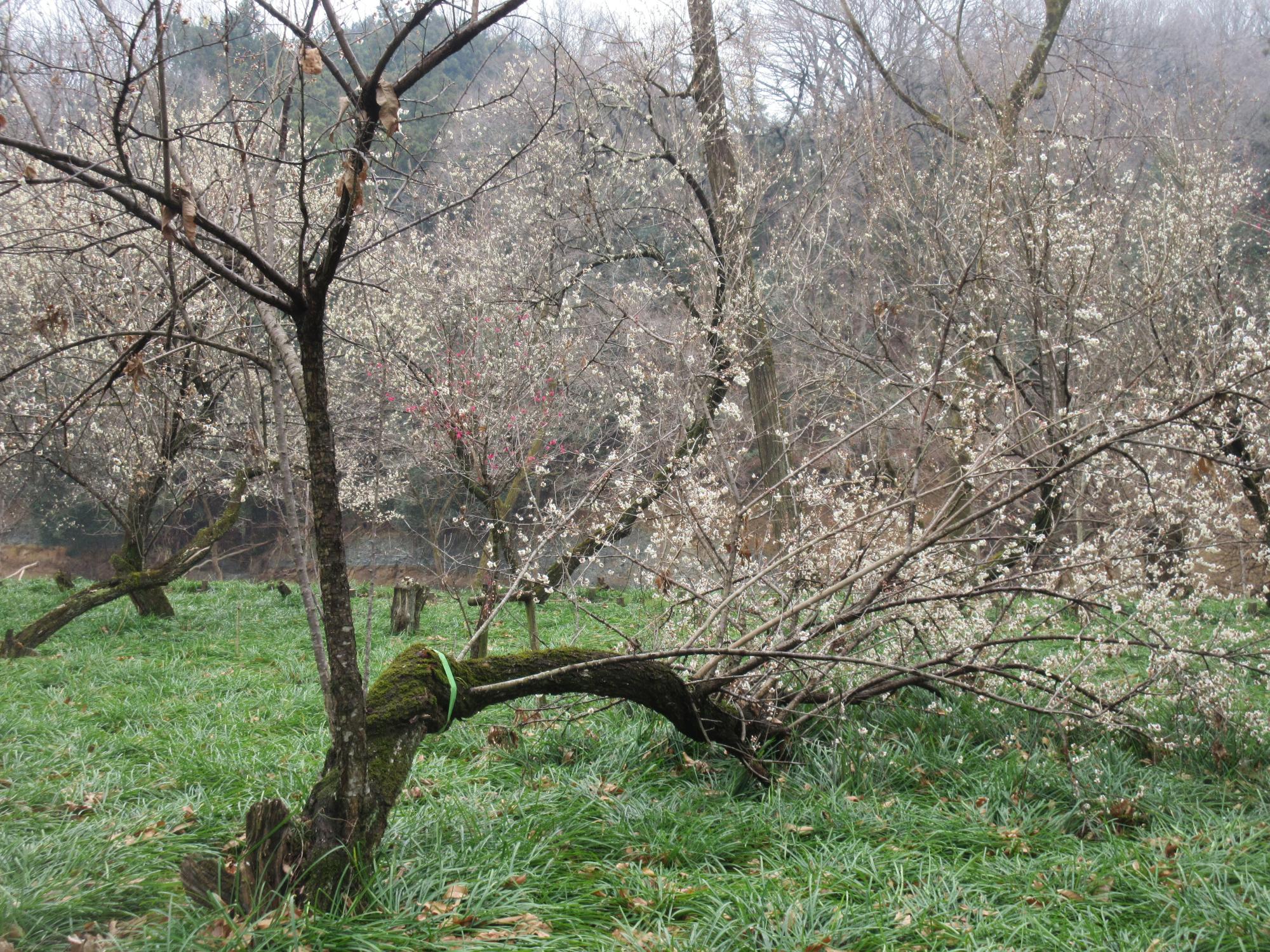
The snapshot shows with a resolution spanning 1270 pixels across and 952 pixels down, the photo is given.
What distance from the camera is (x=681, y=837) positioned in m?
3.23

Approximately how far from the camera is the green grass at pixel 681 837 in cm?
256

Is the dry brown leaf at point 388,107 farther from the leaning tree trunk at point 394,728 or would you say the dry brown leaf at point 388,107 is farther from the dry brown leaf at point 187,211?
the leaning tree trunk at point 394,728

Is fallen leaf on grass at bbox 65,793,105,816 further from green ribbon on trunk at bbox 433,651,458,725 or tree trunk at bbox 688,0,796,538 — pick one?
tree trunk at bbox 688,0,796,538

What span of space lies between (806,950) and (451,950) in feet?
3.37

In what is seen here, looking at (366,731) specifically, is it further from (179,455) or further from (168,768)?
(179,455)

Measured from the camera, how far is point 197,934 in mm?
2289

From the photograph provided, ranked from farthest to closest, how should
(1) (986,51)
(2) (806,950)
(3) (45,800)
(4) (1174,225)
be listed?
(1) (986,51) → (4) (1174,225) → (3) (45,800) → (2) (806,950)

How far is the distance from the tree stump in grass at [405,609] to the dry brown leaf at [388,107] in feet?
24.0

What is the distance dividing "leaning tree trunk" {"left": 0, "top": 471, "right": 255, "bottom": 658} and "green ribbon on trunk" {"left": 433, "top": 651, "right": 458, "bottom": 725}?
263 inches

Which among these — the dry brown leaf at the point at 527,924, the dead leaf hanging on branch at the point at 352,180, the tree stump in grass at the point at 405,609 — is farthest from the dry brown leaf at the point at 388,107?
the tree stump in grass at the point at 405,609

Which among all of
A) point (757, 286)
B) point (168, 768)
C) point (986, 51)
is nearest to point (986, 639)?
point (168, 768)

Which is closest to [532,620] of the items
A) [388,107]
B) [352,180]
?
[352,180]

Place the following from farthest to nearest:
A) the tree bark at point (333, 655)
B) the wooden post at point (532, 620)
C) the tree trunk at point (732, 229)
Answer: the tree trunk at point (732, 229) → the wooden post at point (532, 620) → the tree bark at point (333, 655)

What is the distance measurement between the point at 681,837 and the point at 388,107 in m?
2.64
